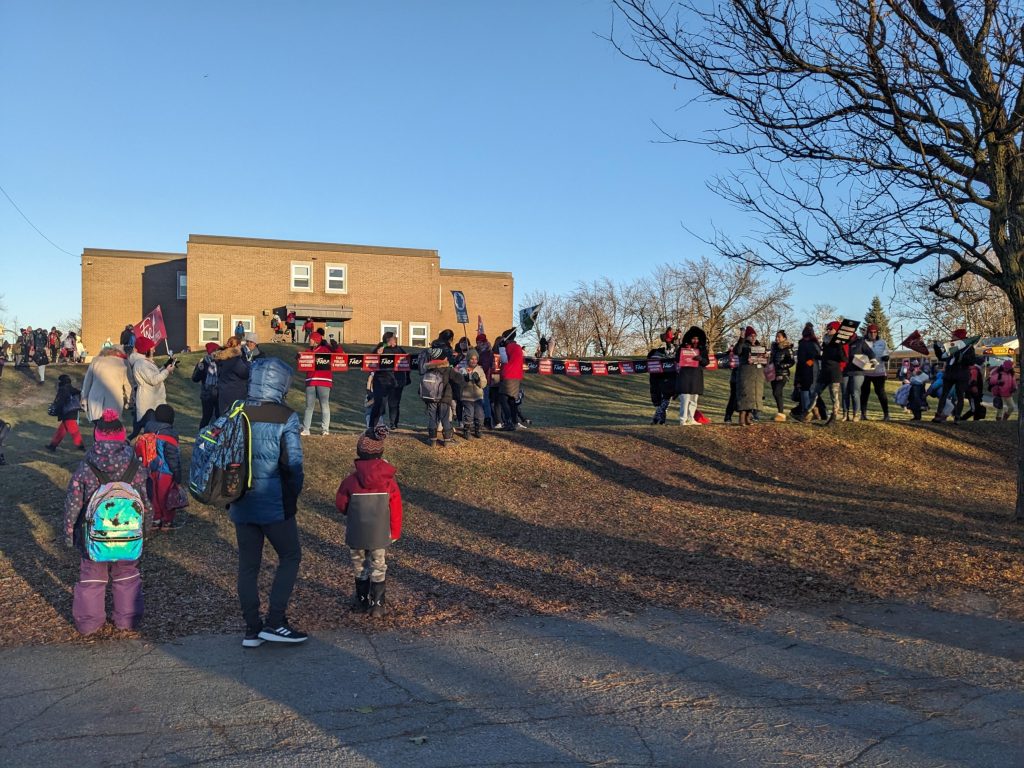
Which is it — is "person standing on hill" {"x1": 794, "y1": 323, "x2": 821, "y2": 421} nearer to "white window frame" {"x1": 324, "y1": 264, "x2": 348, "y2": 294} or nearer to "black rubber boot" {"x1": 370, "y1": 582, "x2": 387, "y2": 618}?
"black rubber boot" {"x1": 370, "y1": 582, "x2": 387, "y2": 618}

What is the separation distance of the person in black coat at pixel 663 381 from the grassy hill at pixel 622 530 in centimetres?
166

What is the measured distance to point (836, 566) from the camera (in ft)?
26.0

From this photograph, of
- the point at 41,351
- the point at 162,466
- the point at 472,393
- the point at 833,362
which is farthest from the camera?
the point at 41,351

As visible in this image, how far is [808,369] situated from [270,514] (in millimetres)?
12461

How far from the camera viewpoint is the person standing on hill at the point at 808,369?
15.6 m

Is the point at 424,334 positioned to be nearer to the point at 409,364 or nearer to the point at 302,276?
the point at 302,276

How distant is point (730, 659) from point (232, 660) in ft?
10.3

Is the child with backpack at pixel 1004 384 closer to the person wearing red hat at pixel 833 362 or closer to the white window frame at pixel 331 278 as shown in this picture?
the person wearing red hat at pixel 833 362

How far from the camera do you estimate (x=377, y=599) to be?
21.1ft

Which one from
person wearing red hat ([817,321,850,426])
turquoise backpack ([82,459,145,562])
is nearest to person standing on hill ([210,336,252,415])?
turquoise backpack ([82,459,145,562])

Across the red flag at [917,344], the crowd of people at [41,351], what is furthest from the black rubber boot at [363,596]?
the crowd of people at [41,351]

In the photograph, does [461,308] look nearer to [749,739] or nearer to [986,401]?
[986,401]

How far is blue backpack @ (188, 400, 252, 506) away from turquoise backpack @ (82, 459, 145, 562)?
0.78m

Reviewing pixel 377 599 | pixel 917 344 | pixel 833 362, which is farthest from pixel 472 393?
pixel 917 344
